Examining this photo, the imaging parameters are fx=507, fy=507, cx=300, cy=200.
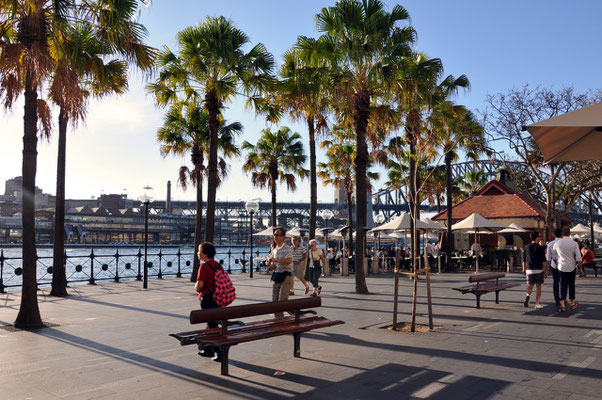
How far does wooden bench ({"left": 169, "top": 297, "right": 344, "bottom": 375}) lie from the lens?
579cm

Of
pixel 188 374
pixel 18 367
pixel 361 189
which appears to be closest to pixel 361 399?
pixel 188 374

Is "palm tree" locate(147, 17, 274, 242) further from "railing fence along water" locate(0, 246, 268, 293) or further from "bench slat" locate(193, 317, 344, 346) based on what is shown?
"bench slat" locate(193, 317, 344, 346)

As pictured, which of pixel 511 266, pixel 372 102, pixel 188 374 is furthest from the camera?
pixel 511 266

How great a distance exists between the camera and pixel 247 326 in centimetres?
660

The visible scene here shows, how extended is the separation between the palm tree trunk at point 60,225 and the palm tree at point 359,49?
25.1ft

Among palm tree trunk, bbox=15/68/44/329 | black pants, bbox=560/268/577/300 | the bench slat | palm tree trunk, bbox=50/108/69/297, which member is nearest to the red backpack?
the bench slat

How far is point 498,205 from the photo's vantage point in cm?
3616

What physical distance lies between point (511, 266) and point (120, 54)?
2291 centimetres

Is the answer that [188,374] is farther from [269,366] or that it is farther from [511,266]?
[511,266]

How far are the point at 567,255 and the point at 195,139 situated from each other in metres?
15.2

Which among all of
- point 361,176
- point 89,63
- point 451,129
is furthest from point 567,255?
point 89,63

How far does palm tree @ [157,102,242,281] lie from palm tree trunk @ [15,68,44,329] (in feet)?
34.9

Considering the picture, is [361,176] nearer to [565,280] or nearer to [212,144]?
[212,144]

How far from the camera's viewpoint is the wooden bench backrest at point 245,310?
5723 millimetres
